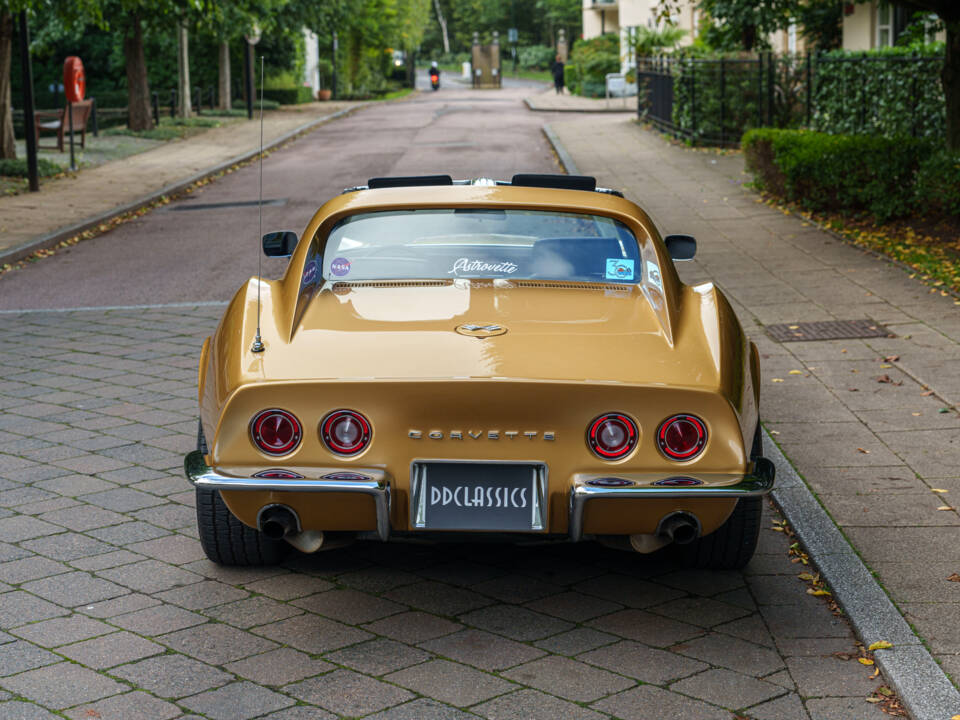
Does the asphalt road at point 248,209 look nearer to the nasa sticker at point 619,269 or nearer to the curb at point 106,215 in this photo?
the curb at point 106,215

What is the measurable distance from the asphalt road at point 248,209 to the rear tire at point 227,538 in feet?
21.5

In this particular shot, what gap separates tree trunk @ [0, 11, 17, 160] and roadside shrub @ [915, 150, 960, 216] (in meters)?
13.8

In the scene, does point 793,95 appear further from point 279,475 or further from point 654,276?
point 279,475

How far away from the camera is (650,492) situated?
12.9ft

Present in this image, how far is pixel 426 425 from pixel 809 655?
4.71ft

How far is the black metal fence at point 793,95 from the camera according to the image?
54.7ft

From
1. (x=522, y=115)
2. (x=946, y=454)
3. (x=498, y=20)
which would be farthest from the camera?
(x=498, y=20)

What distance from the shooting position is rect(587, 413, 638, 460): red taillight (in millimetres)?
3994

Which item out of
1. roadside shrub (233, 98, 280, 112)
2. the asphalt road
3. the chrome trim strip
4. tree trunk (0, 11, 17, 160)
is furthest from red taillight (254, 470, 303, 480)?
roadside shrub (233, 98, 280, 112)

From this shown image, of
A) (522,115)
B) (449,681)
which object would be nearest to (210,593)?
(449,681)

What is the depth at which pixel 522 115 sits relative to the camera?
37125 millimetres

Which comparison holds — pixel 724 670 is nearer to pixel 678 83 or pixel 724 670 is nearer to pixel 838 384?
pixel 838 384

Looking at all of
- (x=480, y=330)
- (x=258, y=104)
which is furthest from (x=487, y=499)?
(x=258, y=104)

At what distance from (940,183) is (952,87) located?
171 cm
